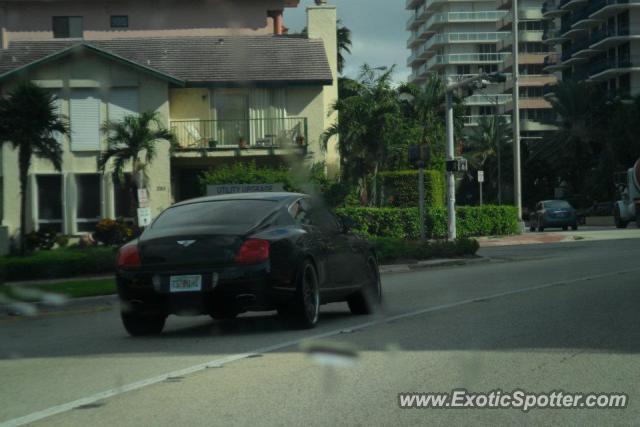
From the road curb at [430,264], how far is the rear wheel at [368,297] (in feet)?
27.0

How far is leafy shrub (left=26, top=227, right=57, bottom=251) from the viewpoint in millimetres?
30000

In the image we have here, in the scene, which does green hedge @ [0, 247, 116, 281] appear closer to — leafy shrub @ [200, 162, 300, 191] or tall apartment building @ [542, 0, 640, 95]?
leafy shrub @ [200, 162, 300, 191]

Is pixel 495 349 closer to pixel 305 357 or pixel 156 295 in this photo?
pixel 305 357

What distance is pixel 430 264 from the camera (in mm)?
22656

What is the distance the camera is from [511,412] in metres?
6.49

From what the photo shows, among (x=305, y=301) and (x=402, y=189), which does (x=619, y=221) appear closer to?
(x=402, y=189)

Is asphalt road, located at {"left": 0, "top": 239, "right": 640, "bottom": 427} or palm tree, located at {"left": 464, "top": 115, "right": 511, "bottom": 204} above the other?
palm tree, located at {"left": 464, "top": 115, "right": 511, "bottom": 204}

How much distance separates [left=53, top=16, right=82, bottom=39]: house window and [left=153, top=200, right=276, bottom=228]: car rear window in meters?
36.9

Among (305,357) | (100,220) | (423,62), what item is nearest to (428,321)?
(305,357)

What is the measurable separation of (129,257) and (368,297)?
3.39m

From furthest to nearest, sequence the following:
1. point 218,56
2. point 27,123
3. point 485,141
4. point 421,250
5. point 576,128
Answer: point 485,141 < point 576,128 < point 218,56 < point 27,123 < point 421,250

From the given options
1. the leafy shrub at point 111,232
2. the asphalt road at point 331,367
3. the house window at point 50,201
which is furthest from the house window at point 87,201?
the asphalt road at point 331,367

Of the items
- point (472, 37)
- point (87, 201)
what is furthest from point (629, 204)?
point (472, 37)

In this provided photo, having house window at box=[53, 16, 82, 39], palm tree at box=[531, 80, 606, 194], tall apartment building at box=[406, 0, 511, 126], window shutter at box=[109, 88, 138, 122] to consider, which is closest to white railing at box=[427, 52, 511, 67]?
tall apartment building at box=[406, 0, 511, 126]
